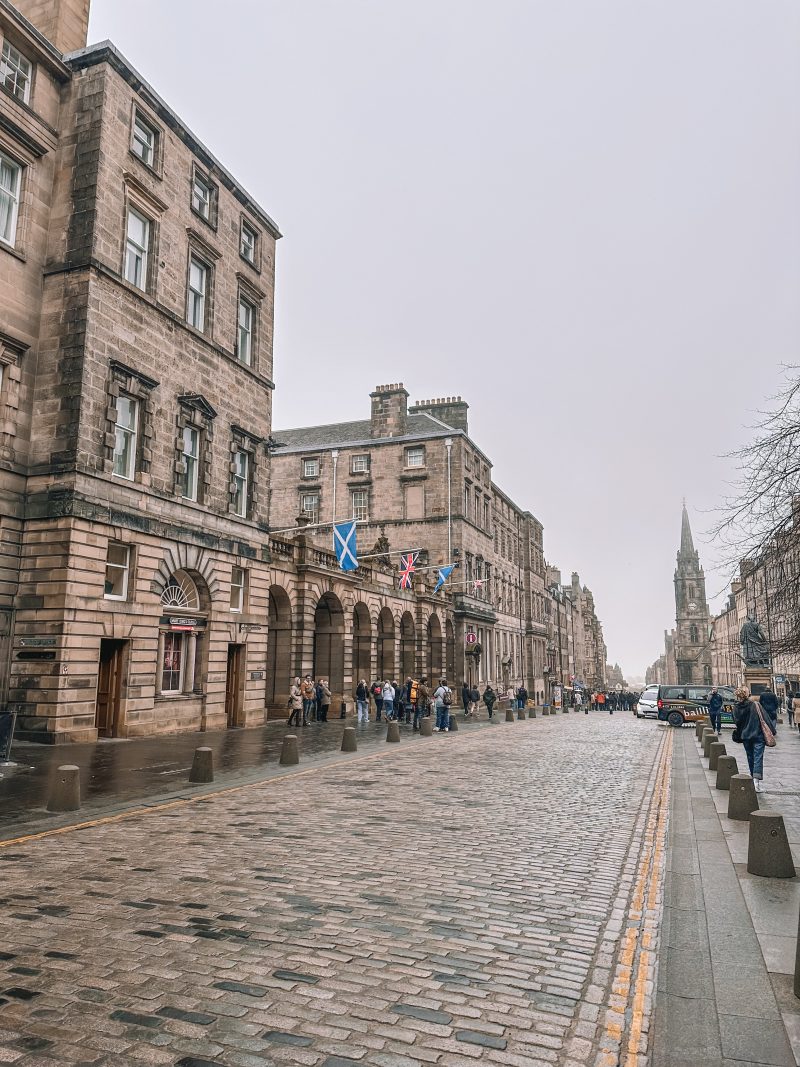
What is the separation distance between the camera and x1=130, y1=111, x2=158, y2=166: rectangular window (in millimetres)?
21578

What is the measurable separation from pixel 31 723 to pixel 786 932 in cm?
1629

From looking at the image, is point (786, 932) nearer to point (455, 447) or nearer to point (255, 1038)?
point (255, 1038)

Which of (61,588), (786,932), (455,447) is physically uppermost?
(455,447)

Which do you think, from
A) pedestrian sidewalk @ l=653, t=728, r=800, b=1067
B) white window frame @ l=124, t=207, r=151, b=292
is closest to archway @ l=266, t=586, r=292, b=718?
white window frame @ l=124, t=207, r=151, b=292

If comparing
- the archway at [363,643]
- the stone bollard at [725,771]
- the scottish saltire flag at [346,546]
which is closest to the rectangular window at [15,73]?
the scottish saltire flag at [346,546]

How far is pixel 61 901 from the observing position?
6016mm

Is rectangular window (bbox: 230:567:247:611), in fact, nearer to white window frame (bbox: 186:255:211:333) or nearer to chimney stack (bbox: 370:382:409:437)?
white window frame (bbox: 186:255:211:333)

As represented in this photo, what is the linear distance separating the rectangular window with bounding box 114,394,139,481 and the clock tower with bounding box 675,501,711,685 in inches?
5341

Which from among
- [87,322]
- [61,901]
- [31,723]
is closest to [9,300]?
[87,322]

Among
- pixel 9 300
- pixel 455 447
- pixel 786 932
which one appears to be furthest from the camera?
pixel 455 447

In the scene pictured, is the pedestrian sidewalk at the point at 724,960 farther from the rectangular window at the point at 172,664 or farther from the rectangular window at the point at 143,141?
the rectangular window at the point at 143,141

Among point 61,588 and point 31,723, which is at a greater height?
point 61,588

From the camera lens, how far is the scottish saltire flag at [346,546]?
1029 inches

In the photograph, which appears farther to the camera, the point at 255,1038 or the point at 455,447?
the point at 455,447
